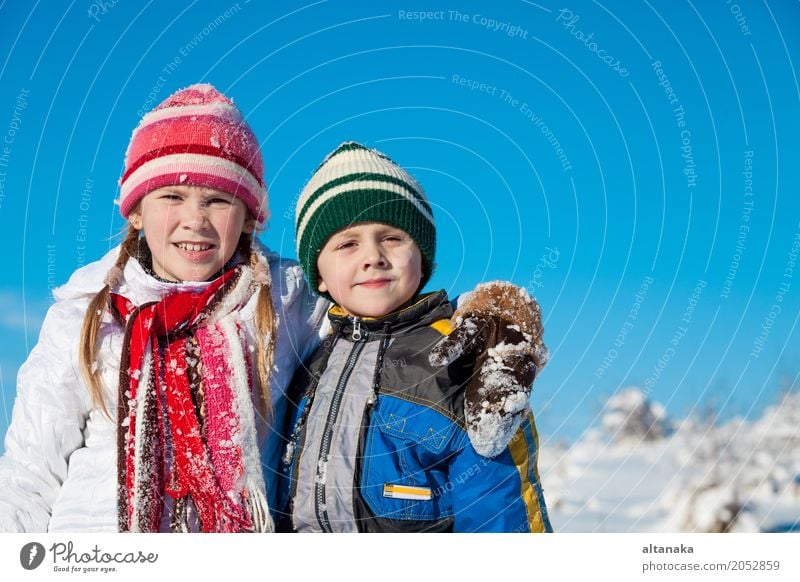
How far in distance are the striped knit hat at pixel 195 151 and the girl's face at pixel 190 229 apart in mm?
34

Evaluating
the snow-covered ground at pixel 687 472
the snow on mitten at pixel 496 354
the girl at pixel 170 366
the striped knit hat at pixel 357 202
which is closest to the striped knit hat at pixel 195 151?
the girl at pixel 170 366

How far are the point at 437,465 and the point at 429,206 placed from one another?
0.77 metres

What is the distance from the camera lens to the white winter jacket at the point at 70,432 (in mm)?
2057

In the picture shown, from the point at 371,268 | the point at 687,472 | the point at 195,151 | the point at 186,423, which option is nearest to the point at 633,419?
the point at 687,472

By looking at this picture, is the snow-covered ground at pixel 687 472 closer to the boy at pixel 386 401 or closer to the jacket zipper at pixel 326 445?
the boy at pixel 386 401

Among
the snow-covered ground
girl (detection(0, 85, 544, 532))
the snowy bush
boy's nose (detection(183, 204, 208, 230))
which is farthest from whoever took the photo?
the snowy bush

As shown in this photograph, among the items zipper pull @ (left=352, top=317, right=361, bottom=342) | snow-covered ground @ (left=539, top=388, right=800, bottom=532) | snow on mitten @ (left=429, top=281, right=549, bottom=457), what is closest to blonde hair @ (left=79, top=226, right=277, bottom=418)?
zipper pull @ (left=352, top=317, right=361, bottom=342)

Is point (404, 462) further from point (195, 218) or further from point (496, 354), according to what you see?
point (195, 218)

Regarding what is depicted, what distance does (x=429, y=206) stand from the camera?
89.0 inches

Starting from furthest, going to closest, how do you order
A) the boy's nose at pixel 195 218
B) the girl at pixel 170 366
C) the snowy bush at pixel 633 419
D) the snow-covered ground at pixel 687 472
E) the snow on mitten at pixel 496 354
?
the snowy bush at pixel 633 419, the snow-covered ground at pixel 687 472, the boy's nose at pixel 195 218, the girl at pixel 170 366, the snow on mitten at pixel 496 354

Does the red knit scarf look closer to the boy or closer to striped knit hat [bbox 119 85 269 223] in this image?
the boy

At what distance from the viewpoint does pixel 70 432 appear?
6.91 feet

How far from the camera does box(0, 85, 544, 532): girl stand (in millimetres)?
1986
